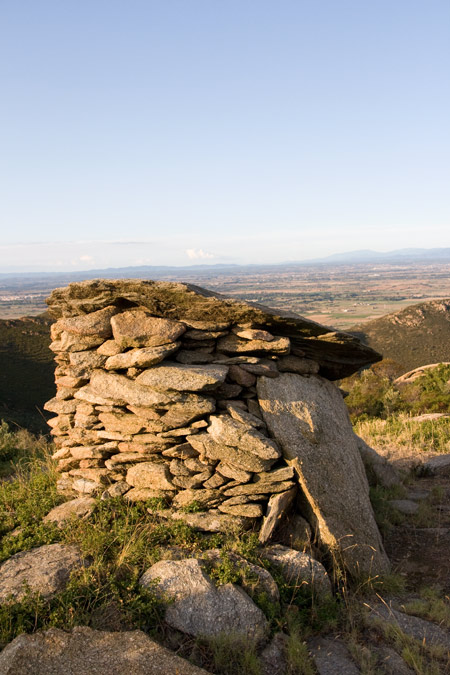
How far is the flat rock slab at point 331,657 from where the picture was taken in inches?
163

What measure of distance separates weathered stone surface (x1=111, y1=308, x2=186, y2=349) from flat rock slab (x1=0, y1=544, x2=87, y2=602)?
8.60 ft

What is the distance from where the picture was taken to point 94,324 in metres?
6.71

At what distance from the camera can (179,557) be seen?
5.05 metres

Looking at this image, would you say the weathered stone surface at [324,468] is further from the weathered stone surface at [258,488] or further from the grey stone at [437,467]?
the grey stone at [437,467]

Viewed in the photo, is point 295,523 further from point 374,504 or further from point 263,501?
point 374,504

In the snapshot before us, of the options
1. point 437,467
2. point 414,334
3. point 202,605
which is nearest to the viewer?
point 202,605

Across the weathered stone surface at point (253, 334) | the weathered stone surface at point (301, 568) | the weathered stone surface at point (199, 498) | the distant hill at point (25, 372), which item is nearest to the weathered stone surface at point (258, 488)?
the weathered stone surface at point (199, 498)

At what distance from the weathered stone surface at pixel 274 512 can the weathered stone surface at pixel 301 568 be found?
0.19 m

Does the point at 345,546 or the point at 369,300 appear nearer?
the point at 345,546

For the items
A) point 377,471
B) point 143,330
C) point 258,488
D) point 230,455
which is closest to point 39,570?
point 230,455

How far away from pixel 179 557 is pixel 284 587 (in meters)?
1.16

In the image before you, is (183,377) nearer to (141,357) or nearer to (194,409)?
(194,409)

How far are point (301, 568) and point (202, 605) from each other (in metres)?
1.32

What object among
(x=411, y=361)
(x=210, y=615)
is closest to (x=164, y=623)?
(x=210, y=615)
